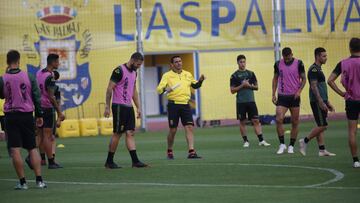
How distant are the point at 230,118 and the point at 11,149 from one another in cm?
2030

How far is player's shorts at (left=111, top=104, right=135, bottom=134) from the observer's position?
16578 mm

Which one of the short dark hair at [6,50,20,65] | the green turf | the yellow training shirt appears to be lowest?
the green turf

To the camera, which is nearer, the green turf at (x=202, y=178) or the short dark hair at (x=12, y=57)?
the green turf at (x=202, y=178)

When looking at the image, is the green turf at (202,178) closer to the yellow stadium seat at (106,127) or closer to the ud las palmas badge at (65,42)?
the yellow stadium seat at (106,127)

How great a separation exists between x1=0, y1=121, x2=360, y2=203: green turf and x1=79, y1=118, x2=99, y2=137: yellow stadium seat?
27.6 ft

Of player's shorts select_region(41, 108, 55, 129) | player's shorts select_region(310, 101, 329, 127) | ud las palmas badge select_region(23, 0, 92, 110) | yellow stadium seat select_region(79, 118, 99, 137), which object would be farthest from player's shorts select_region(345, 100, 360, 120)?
ud las palmas badge select_region(23, 0, 92, 110)

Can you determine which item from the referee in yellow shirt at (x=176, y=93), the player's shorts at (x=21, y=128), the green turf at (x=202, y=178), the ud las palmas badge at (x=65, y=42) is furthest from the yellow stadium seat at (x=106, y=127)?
the player's shorts at (x=21, y=128)

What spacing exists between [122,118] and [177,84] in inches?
106

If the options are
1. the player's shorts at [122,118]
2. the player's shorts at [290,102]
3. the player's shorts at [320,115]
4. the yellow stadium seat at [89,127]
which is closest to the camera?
the player's shorts at [122,118]

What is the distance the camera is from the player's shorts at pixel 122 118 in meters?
16.6

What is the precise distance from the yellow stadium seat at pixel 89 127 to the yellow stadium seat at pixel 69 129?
18 cm

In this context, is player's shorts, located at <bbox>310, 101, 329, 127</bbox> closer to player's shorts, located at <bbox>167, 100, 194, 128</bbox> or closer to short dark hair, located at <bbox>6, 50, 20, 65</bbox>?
player's shorts, located at <bbox>167, 100, 194, 128</bbox>

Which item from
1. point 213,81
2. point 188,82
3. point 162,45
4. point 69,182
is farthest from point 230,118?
point 69,182

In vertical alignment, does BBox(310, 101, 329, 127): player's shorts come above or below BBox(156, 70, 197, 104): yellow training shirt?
below
